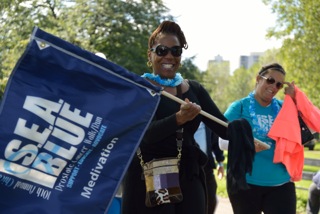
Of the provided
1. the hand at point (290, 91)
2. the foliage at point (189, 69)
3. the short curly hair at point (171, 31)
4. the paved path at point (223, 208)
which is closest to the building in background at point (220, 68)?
the foliage at point (189, 69)

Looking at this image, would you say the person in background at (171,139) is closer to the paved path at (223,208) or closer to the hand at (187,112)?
the hand at (187,112)

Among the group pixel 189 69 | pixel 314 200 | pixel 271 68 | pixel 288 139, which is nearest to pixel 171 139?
pixel 288 139

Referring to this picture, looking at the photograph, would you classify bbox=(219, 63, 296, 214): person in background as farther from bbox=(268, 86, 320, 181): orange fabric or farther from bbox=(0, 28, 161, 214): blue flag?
bbox=(0, 28, 161, 214): blue flag

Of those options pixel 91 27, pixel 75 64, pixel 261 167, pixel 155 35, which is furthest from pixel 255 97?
pixel 91 27

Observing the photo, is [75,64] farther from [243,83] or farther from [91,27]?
[243,83]

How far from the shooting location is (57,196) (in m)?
3.21

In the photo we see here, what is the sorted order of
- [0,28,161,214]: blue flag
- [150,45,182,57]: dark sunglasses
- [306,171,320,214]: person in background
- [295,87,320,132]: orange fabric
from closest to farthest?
1. [0,28,161,214]: blue flag
2. [150,45,182,57]: dark sunglasses
3. [295,87,320,132]: orange fabric
4. [306,171,320,214]: person in background

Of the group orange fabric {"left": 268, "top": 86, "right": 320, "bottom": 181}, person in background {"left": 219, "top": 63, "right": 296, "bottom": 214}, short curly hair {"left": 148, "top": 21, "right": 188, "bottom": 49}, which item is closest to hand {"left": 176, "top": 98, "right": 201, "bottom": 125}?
short curly hair {"left": 148, "top": 21, "right": 188, "bottom": 49}

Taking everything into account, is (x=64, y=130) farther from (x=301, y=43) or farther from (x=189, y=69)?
(x=301, y=43)

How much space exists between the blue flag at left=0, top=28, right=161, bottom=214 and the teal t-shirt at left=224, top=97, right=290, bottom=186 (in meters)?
2.11

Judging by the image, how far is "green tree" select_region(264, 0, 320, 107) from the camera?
30.3 meters

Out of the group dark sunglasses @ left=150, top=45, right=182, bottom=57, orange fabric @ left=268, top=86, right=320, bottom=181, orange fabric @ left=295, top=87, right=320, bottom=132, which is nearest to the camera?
dark sunglasses @ left=150, top=45, right=182, bottom=57

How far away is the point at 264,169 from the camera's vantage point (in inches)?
209

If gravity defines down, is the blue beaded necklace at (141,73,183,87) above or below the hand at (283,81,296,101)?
below
